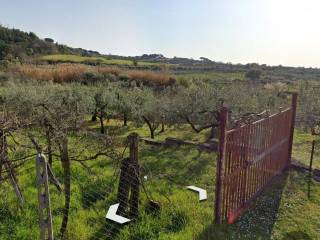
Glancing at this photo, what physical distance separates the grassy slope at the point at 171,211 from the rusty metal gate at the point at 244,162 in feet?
0.74

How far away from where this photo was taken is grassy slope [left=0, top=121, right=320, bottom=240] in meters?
3.93

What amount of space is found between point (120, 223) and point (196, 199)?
1.61 meters

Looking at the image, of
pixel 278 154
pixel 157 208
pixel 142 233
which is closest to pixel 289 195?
pixel 278 154

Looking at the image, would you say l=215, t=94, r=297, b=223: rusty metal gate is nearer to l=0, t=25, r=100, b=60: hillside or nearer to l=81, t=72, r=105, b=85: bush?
l=81, t=72, r=105, b=85: bush

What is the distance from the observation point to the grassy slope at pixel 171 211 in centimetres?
393

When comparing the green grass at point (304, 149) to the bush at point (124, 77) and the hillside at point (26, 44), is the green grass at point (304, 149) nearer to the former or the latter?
the bush at point (124, 77)

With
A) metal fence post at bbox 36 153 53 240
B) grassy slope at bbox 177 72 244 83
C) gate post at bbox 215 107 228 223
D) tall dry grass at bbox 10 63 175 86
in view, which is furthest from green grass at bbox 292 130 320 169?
tall dry grass at bbox 10 63 175 86

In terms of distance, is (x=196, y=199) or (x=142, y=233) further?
(x=196, y=199)

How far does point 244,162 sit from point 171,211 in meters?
1.37

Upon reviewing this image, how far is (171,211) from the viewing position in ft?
14.7

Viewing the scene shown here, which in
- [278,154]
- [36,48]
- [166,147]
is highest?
[36,48]

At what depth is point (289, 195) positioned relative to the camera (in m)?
5.64

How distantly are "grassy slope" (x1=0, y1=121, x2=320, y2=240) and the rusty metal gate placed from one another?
0.22 m

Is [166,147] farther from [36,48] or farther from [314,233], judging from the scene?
[36,48]
